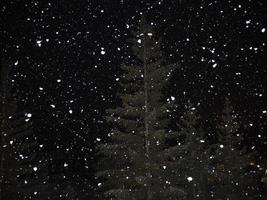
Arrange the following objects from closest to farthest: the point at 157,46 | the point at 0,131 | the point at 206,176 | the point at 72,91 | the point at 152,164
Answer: the point at 0,131 < the point at 152,164 < the point at 157,46 < the point at 206,176 < the point at 72,91

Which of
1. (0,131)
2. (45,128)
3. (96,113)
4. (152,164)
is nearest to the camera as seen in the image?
(0,131)

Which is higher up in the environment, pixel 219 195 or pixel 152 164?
pixel 219 195

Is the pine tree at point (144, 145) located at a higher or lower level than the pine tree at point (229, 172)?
lower

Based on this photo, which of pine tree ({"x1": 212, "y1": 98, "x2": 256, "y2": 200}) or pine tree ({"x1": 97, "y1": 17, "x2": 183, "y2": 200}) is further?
pine tree ({"x1": 212, "y1": 98, "x2": 256, "y2": 200})

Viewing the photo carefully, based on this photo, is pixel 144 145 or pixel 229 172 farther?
pixel 229 172

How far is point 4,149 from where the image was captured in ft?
39.8

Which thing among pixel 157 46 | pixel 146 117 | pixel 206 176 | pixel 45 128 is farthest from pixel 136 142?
pixel 45 128

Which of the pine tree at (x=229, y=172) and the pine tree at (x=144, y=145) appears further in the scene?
the pine tree at (x=229, y=172)

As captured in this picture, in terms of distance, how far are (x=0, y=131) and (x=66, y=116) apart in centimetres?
6875

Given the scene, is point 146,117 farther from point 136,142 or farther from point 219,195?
point 219,195

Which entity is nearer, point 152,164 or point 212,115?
point 152,164

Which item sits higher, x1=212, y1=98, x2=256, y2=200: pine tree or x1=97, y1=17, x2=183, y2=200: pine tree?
x1=212, y1=98, x2=256, y2=200: pine tree

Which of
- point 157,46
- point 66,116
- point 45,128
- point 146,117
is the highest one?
point 66,116

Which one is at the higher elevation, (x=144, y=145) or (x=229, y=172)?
(x=229, y=172)
